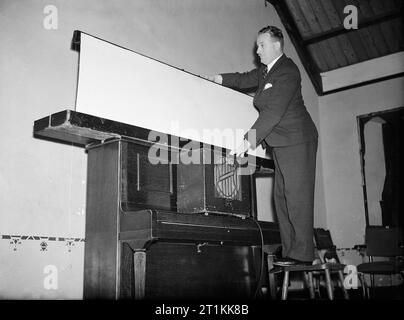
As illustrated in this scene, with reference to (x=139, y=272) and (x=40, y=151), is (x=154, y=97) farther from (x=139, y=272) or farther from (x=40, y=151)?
(x=139, y=272)

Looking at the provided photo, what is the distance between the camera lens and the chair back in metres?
5.63

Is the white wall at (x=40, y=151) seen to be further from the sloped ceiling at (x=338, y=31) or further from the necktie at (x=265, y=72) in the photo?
the sloped ceiling at (x=338, y=31)

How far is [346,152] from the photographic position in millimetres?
6684

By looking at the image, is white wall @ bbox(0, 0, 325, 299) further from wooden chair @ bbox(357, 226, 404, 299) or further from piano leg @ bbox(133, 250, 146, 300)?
wooden chair @ bbox(357, 226, 404, 299)

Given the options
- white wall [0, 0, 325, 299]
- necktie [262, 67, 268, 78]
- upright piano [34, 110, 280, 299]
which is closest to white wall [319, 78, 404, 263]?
upright piano [34, 110, 280, 299]

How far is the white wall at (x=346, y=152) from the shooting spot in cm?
641

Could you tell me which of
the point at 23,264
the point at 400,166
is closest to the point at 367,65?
the point at 400,166

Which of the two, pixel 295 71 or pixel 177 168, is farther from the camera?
pixel 177 168

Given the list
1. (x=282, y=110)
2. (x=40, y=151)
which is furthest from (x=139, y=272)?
(x=282, y=110)

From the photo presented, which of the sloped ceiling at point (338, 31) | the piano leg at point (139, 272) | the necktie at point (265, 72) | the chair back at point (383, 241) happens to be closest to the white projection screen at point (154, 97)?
the necktie at point (265, 72)

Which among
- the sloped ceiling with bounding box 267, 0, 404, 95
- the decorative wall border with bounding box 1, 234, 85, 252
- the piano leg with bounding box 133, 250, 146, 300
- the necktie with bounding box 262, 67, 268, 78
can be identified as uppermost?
the sloped ceiling with bounding box 267, 0, 404, 95

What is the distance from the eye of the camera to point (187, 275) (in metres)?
3.43
